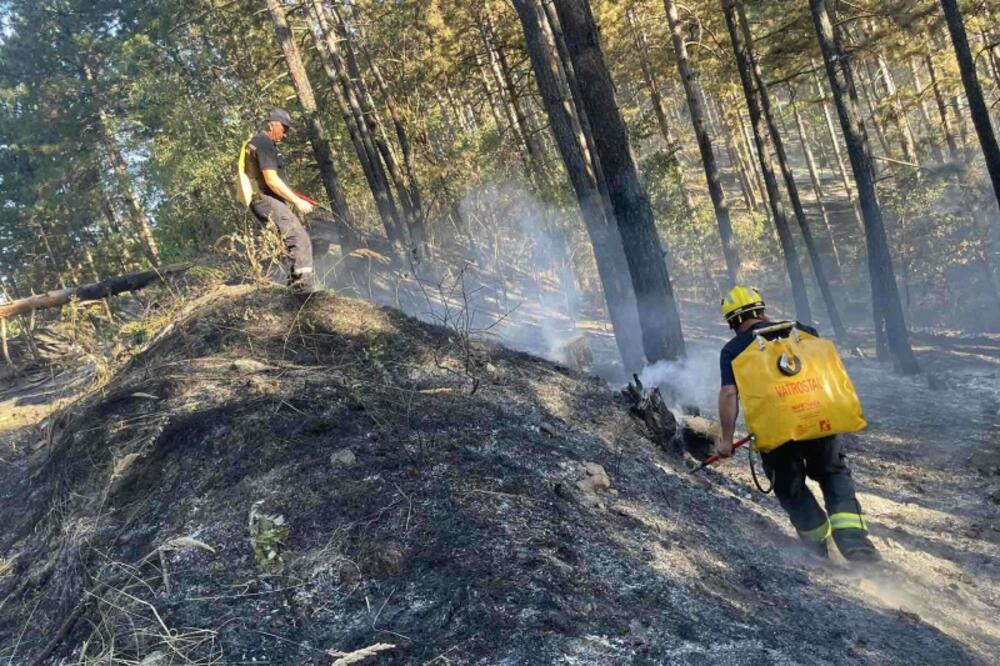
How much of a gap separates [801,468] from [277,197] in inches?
206

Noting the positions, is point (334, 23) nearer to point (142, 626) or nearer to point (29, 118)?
point (29, 118)

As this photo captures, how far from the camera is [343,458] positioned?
4219mm

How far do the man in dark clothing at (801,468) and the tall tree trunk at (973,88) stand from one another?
26.6 feet

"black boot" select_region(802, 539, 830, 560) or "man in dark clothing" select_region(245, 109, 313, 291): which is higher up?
"man in dark clothing" select_region(245, 109, 313, 291)

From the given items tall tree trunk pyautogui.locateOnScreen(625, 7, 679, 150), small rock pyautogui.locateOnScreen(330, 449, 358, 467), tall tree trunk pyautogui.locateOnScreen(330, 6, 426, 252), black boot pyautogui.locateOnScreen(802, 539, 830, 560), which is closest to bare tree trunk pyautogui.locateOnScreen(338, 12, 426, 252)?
tall tree trunk pyautogui.locateOnScreen(330, 6, 426, 252)

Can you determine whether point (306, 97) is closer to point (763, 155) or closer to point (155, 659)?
point (763, 155)

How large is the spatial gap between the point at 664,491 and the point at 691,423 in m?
2.30

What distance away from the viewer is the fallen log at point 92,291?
7751mm

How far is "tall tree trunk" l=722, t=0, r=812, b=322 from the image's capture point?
673 inches

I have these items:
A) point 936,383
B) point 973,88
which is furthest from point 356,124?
point 936,383

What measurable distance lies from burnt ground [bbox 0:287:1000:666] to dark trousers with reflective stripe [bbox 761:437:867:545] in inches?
10.5

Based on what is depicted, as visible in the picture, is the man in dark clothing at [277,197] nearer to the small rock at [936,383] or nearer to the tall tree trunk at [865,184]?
the tall tree trunk at [865,184]

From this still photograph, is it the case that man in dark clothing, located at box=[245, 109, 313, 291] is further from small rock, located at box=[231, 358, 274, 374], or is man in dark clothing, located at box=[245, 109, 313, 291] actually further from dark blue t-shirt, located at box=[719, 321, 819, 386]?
dark blue t-shirt, located at box=[719, 321, 819, 386]

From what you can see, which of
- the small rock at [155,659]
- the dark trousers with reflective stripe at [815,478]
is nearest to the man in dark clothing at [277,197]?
→ the small rock at [155,659]
